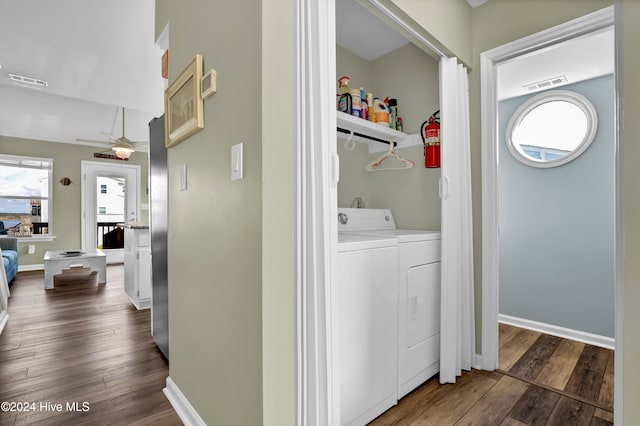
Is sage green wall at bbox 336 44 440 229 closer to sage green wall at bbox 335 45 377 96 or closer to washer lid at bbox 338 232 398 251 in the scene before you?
sage green wall at bbox 335 45 377 96

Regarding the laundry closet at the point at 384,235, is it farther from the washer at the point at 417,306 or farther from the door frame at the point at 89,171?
the door frame at the point at 89,171

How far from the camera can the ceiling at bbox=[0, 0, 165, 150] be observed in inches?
87.2

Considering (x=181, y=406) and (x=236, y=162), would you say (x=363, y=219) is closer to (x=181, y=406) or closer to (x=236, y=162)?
(x=236, y=162)

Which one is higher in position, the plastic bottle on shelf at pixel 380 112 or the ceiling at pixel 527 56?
the ceiling at pixel 527 56

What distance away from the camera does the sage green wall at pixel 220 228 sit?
3.31 ft

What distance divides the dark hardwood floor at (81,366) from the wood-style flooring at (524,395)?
129cm

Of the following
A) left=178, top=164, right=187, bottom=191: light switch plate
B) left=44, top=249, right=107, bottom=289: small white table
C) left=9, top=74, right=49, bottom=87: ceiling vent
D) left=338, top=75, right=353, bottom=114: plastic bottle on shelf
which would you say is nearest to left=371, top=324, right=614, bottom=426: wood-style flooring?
left=178, top=164, right=187, bottom=191: light switch plate

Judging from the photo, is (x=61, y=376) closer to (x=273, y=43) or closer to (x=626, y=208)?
(x=273, y=43)

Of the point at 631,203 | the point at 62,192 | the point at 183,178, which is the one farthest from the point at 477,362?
the point at 62,192

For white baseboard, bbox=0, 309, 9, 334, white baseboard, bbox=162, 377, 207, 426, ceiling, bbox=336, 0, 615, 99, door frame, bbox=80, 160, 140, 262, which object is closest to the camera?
white baseboard, bbox=162, 377, 207, 426

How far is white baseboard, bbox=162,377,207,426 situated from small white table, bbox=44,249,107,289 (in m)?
3.60

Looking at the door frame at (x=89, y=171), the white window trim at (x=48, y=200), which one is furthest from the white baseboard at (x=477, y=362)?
the white window trim at (x=48, y=200)

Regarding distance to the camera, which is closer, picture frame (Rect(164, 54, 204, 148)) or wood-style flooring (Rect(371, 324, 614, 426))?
picture frame (Rect(164, 54, 204, 148))

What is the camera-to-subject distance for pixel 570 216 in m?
2.72
